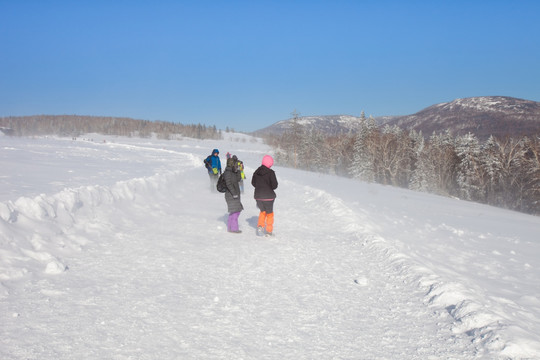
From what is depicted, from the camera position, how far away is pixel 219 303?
169 inches

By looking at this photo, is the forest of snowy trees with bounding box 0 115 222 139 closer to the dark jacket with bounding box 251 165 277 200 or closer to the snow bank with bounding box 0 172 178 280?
the snow bank with bounding box 0 172 178 280

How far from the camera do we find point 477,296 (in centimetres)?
481

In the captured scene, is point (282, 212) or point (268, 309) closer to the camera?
point (268, 309)

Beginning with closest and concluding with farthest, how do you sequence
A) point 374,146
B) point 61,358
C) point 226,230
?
point 61,358
point 226,230
point 374,146

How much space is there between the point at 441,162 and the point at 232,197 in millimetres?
47228

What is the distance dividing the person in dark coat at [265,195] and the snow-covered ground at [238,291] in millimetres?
322

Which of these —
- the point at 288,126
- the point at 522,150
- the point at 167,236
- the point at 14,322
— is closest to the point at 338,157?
the point at 288,126

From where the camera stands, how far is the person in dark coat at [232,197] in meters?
8.21

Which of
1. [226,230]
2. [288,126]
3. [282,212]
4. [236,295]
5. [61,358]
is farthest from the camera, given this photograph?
[288,126]

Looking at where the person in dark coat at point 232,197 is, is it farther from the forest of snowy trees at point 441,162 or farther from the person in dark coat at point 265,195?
the forest of snowy trees at point 441,162

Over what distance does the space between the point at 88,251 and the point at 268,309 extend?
363 cm

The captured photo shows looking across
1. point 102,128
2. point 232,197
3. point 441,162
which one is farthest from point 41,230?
point 102,128

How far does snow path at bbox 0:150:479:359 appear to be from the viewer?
3.32 meters

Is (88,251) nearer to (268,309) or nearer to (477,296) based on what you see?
(268,309)
